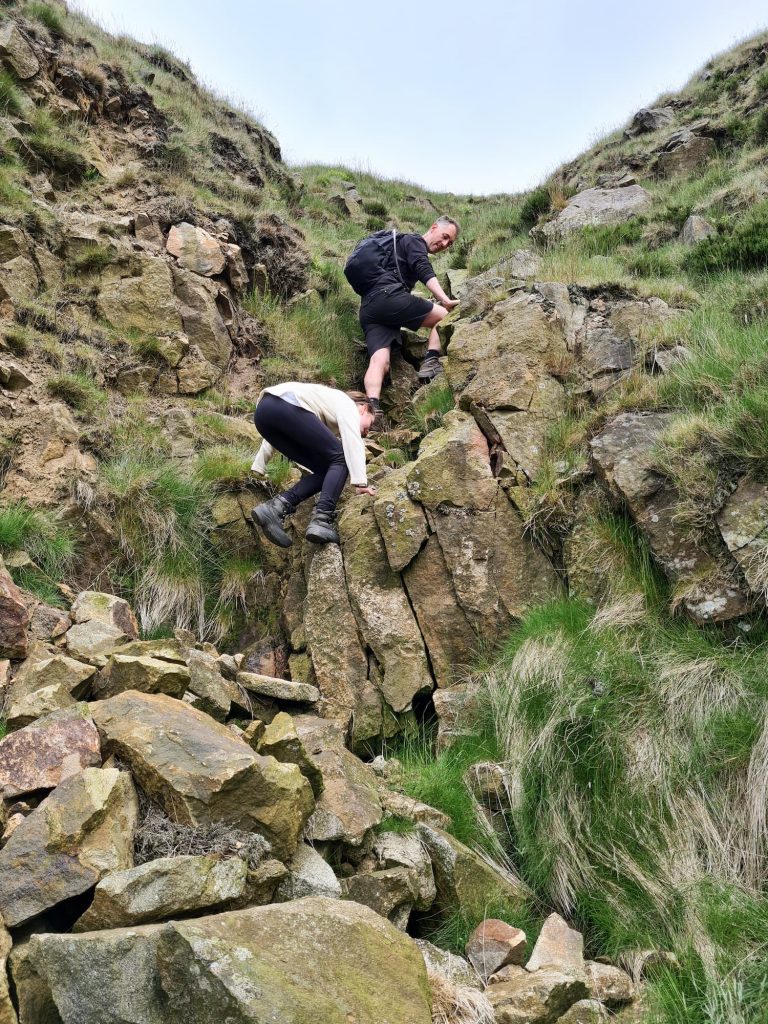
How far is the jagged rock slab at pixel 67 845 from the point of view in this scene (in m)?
2.55

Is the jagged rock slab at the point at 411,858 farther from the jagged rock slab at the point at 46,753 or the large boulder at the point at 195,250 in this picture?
the large boulder at the point at 195,250

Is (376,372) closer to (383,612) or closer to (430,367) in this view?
(430,367)

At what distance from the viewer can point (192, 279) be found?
8641mm

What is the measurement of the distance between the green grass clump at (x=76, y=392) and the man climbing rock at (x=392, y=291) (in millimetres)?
3060

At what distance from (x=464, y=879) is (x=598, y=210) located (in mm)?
11942

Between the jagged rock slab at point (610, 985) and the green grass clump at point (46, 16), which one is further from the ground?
the green grass clump at point (46, 16)

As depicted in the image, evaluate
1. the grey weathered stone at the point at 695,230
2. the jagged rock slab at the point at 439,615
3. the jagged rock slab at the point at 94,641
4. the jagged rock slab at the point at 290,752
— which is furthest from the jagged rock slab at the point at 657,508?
the grey weathered stone at the point at 695,230

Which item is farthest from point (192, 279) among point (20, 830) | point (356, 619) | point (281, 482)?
point (20, 830)

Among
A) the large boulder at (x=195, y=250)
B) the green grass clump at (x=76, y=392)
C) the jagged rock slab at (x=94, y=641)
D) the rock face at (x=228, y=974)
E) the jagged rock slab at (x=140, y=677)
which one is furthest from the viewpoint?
the large boulder at (x=195, y=250)

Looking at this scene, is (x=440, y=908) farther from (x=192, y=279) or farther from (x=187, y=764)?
(x=192, y=279)

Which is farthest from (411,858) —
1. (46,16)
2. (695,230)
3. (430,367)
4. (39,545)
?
(46,16)

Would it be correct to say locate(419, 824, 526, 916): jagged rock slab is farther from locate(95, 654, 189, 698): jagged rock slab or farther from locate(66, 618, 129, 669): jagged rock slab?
locate(66, 618, 129, 669): jagged rock slab

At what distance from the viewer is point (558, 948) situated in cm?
315

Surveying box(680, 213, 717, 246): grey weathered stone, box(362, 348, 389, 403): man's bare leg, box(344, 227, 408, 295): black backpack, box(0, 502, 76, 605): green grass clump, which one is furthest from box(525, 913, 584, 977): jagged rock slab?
box(680, 213, 717, 246): grey weathered stone
